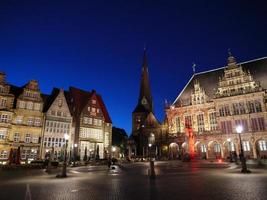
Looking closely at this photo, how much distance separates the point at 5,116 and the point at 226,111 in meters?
42.3

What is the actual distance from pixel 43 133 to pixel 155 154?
28.8 meters

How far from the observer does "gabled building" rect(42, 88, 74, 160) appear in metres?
39.7

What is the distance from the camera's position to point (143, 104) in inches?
3246

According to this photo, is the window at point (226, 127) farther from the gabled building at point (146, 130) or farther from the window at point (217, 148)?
the gabled building at point (146, 130)

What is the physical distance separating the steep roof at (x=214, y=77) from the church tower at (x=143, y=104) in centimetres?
2061

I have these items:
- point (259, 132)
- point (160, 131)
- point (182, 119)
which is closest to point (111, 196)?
point (259, 132)

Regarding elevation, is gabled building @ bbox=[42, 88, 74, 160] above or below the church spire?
below

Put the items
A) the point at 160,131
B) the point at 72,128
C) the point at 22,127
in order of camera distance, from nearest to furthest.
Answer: the point at 22,127 → the point at 72,128 → the point at 160,131

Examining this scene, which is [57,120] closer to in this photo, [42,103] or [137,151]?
[42,103]

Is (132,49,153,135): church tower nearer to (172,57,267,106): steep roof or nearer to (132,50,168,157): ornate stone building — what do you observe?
(132,50,168,157): ornate stone building

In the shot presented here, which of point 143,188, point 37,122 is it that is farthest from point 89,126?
point 143,188

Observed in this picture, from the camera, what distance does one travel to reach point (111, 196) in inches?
309

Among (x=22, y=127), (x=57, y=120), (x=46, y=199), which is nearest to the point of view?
(x=46, y=199)

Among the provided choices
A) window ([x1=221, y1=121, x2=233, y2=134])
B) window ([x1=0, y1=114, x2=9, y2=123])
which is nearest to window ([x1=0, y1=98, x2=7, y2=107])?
window ([x1=0, y1=114, x2=9, y2=123])
